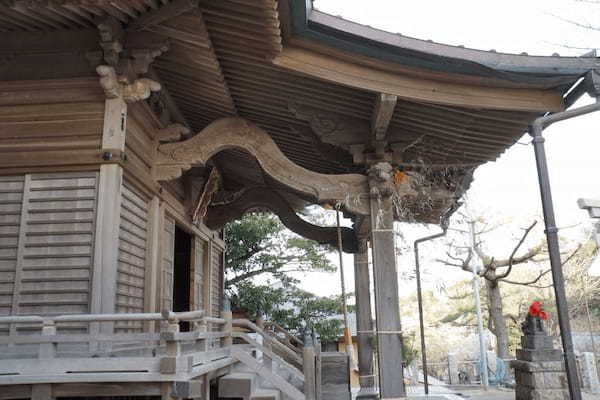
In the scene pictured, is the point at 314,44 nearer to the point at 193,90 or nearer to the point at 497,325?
the point at 193,90

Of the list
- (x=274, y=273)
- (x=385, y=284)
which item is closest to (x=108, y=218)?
(x=385, y=284)

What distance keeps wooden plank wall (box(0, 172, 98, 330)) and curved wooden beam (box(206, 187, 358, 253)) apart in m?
3.95

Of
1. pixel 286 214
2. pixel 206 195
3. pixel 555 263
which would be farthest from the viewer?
pixel 286 214

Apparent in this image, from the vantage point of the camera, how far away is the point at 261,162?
611 cm

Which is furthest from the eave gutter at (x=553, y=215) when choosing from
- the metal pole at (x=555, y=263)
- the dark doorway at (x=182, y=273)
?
the dark doorway at (x=182, y=273)

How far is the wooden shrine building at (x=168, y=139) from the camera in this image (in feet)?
14.1

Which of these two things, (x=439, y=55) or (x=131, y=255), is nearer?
(x=439, y=55)

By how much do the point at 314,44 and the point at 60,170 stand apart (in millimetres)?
2843

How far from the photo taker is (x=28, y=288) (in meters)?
Result: 4.64

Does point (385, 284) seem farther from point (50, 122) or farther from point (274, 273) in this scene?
point (274, 273)

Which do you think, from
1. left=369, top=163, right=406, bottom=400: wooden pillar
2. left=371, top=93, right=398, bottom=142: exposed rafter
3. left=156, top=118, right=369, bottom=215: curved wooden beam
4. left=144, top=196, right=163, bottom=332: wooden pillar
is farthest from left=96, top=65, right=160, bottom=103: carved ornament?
left=369, top=163, right=406, bottom=400: wooden pillar

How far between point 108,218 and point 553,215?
13.6 feet

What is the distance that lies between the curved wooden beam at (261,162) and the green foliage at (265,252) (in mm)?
9475

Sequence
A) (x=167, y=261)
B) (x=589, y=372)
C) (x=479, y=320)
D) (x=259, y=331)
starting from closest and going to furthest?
(x=259, y=331), (x=167, y=261), (x=589, y=372), (x=479, y=320)
